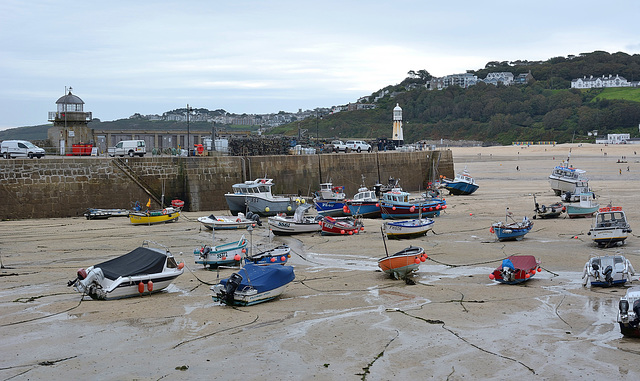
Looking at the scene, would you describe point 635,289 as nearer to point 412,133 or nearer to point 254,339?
point 254,339

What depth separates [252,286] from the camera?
44.8ft

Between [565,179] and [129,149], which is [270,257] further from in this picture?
[565,179]

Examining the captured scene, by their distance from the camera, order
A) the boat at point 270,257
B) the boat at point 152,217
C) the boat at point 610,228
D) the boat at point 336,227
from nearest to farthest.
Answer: the boat at point 270,257
the boat at point 610,228
the boat at point 336,227
the boat at point 152,217

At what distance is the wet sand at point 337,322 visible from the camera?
32.1 feet

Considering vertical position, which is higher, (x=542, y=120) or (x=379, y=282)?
(x=542, y=120)

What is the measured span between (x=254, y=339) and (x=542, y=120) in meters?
107

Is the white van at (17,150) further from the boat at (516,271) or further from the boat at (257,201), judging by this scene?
the boat at (516,271)

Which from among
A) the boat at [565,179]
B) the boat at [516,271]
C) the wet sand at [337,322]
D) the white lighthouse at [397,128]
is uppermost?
the white lighthouse at [397,128]

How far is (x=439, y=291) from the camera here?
14.8 metres

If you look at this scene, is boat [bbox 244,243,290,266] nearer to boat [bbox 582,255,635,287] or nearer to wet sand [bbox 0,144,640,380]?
wet sand [bbox 0,144,640,380]

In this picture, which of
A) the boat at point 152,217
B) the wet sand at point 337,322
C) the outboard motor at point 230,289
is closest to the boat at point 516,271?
the wet sand at point 337,322

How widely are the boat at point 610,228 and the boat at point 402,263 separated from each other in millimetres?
6326

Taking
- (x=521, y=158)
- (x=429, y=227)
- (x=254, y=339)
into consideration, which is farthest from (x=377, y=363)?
(x=521, y=158)

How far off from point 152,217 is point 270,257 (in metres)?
11.1
